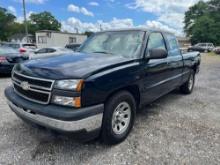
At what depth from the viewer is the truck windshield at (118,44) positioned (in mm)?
3901

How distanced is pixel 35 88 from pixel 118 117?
1.26 meters

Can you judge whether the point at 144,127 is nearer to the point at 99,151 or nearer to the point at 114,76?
the point at 99,151

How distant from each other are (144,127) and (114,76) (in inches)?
56.0

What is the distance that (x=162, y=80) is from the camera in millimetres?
4504

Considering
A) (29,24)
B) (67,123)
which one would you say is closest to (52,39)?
(67,123)

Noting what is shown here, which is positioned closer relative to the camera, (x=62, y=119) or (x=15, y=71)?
(x=62, y=119)

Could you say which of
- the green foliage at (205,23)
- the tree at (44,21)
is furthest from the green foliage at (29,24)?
the green foliage at (205,23)

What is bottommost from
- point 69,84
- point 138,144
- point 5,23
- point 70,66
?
point 138,144

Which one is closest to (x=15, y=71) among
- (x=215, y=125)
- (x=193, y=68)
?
(x=215, y=125)

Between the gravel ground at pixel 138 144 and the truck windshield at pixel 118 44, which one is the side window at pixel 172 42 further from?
the gravel ground at pixel 138 144

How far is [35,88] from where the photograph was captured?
2982 millimetres

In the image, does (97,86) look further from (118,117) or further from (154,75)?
(154,75)

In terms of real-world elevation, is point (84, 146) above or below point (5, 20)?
below

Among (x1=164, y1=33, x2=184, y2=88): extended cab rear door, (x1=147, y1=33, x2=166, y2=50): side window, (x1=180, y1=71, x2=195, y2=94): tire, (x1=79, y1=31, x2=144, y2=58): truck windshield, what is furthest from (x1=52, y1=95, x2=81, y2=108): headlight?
(x1=180, y1=71, x2=195, y2=94): tire
